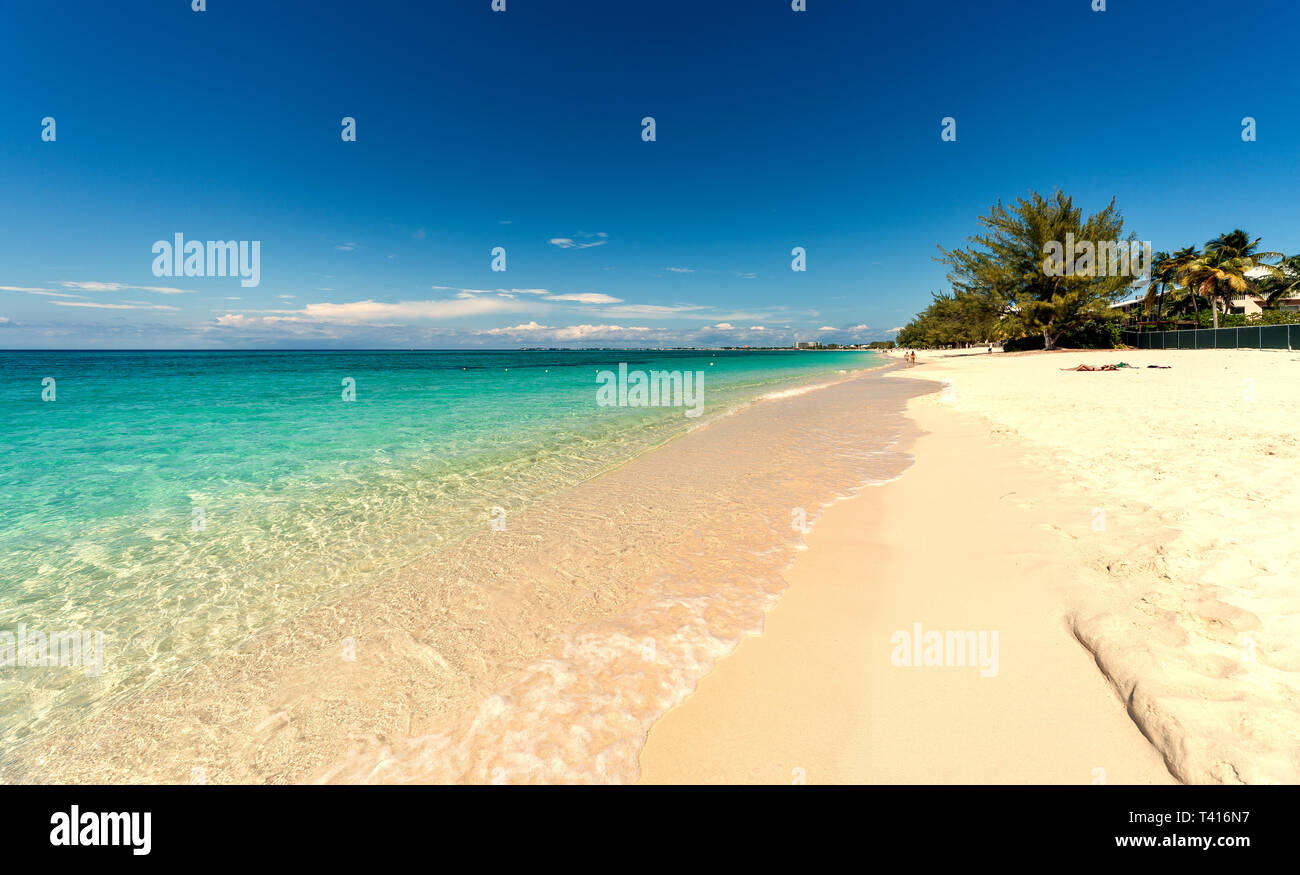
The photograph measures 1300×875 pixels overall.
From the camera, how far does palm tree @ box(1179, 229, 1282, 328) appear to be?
148 feet

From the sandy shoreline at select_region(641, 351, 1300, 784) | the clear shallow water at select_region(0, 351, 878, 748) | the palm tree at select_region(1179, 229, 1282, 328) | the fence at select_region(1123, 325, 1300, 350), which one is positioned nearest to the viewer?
the sandy shoreline at select_region(641, 351, 1300, 784)

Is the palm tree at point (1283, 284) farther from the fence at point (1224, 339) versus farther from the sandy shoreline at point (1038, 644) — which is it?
the sandy shoreline at point (1038, 644)

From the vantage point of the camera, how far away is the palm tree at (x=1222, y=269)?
4525 centimetres

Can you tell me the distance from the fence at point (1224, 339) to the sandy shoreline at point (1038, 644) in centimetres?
4370

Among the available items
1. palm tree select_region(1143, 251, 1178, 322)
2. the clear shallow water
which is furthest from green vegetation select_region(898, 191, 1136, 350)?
the clear shallow water

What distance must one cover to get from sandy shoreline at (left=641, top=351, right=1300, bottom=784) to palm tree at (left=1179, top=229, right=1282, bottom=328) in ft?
200

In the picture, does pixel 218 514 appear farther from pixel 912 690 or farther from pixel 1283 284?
pixel 1283 284

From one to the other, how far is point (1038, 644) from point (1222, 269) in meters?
69.3

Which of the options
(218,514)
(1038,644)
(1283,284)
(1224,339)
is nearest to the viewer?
(1038,644)

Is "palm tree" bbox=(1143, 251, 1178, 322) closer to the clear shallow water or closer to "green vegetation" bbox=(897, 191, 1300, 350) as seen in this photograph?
"green vegetation" bbox=(897, 191, 1300, 350)

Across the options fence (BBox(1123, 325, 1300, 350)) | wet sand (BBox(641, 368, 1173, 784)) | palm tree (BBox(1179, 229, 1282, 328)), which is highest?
palm tree (BBox(1179, 229, 1282, 328))

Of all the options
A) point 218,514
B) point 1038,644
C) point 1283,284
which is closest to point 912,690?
point 1038,644

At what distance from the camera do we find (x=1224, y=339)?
127 ft

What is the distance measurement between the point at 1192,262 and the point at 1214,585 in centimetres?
7320
